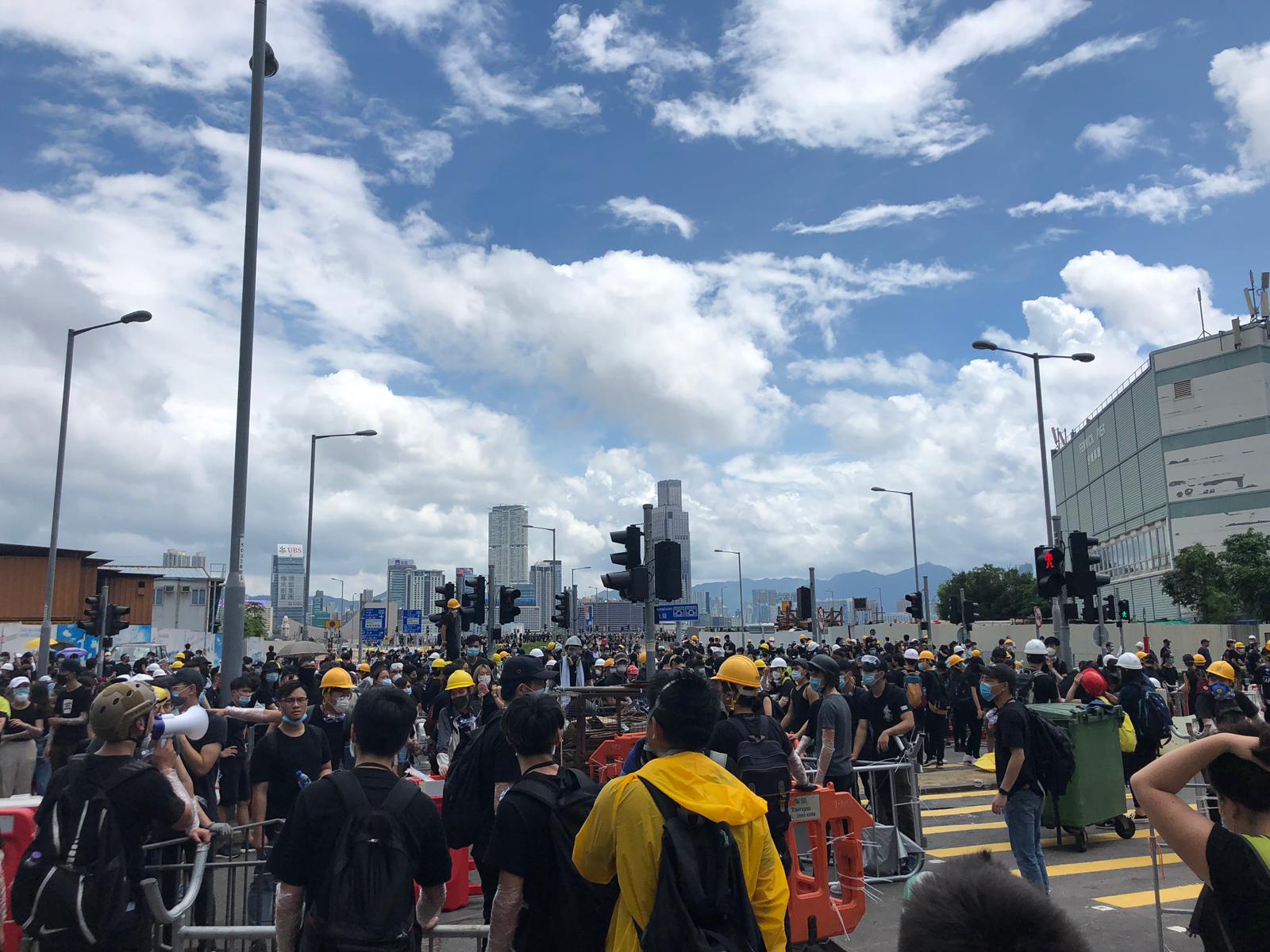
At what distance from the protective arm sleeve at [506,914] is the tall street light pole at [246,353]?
7067mm

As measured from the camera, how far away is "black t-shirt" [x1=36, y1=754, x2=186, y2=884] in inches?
158

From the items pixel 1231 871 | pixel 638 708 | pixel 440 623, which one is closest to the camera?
pixel 1231 871

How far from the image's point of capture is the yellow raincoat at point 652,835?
3.06m

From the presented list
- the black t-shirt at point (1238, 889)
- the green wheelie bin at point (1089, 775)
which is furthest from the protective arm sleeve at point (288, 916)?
the green wheelie bin at point (1089, 775)

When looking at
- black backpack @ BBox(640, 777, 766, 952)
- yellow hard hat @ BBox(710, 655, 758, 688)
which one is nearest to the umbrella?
yellow hard hat @ BBox(710, 655, 758, 688)

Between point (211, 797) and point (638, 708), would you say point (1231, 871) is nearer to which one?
point (211, 797)

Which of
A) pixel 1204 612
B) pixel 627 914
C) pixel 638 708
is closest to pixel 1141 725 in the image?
pixel 638 708

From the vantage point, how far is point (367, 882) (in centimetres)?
332

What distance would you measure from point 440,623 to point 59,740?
13.4 m

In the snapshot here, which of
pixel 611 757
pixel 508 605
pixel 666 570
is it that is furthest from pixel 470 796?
pixel 508 605

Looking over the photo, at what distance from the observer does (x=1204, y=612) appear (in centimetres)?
5688

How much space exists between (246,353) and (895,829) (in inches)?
326

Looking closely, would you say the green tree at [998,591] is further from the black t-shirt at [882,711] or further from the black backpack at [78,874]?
the black backpack at [78,874]

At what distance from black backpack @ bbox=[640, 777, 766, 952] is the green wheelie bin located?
287 inches
